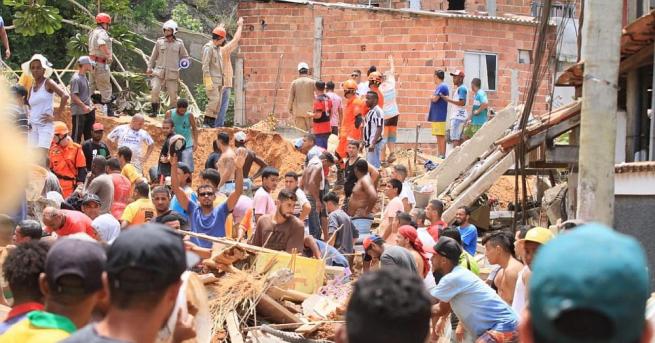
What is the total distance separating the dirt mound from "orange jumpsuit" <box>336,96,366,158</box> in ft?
5.57

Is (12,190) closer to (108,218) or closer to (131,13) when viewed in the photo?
(108,218)

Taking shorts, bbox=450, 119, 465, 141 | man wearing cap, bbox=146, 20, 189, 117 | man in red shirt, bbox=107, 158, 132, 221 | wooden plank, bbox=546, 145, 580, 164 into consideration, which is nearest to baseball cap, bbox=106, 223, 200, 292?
man in red shirt, bbox=107, 158, 132, 221

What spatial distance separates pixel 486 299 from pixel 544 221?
9945 millimetres

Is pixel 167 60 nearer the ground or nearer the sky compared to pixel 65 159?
nearer the sky

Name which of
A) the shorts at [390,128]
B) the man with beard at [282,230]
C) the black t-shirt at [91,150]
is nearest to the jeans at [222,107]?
the shorts at [390,128]

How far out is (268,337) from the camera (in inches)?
418

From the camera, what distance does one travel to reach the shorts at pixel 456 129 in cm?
2203

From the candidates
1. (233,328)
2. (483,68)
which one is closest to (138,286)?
(233,328)

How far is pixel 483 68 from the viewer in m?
27.8

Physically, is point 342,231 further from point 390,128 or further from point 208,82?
point 208,82

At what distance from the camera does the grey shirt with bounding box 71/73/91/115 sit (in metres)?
18.2

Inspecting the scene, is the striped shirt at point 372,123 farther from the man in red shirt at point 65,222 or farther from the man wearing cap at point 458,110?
the man in red shirt at point 65,222

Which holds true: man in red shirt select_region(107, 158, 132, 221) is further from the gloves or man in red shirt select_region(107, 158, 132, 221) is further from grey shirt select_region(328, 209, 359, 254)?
the gloves

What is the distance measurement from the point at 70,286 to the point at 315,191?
1160cm
